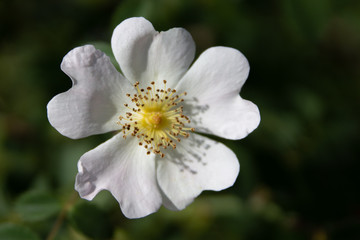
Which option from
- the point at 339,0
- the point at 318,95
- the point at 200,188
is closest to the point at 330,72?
the point at 318,95

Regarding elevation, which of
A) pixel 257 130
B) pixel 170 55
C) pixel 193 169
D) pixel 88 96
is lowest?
pixel 257 130

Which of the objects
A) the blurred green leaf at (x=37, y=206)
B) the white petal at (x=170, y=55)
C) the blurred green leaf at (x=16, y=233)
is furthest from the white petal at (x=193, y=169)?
the blurred green leaf at (x=16, y=233)

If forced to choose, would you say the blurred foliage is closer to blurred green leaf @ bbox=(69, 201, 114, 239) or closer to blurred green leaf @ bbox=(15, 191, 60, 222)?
blurred green leaf @ bbox=(15, 191, 60, 222)

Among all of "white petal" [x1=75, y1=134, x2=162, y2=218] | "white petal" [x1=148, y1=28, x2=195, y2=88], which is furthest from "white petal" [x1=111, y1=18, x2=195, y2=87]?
"white petal" [x1=75, y1=134, x2=162, y2=218]

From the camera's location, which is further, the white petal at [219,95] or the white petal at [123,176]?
the white petal at [219,95]

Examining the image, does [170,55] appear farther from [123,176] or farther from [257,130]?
[257,130]

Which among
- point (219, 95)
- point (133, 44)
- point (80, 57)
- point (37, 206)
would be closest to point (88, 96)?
point (80, 57)

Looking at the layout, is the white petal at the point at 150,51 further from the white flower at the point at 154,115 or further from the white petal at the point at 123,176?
the white petal at the point at 123,176
